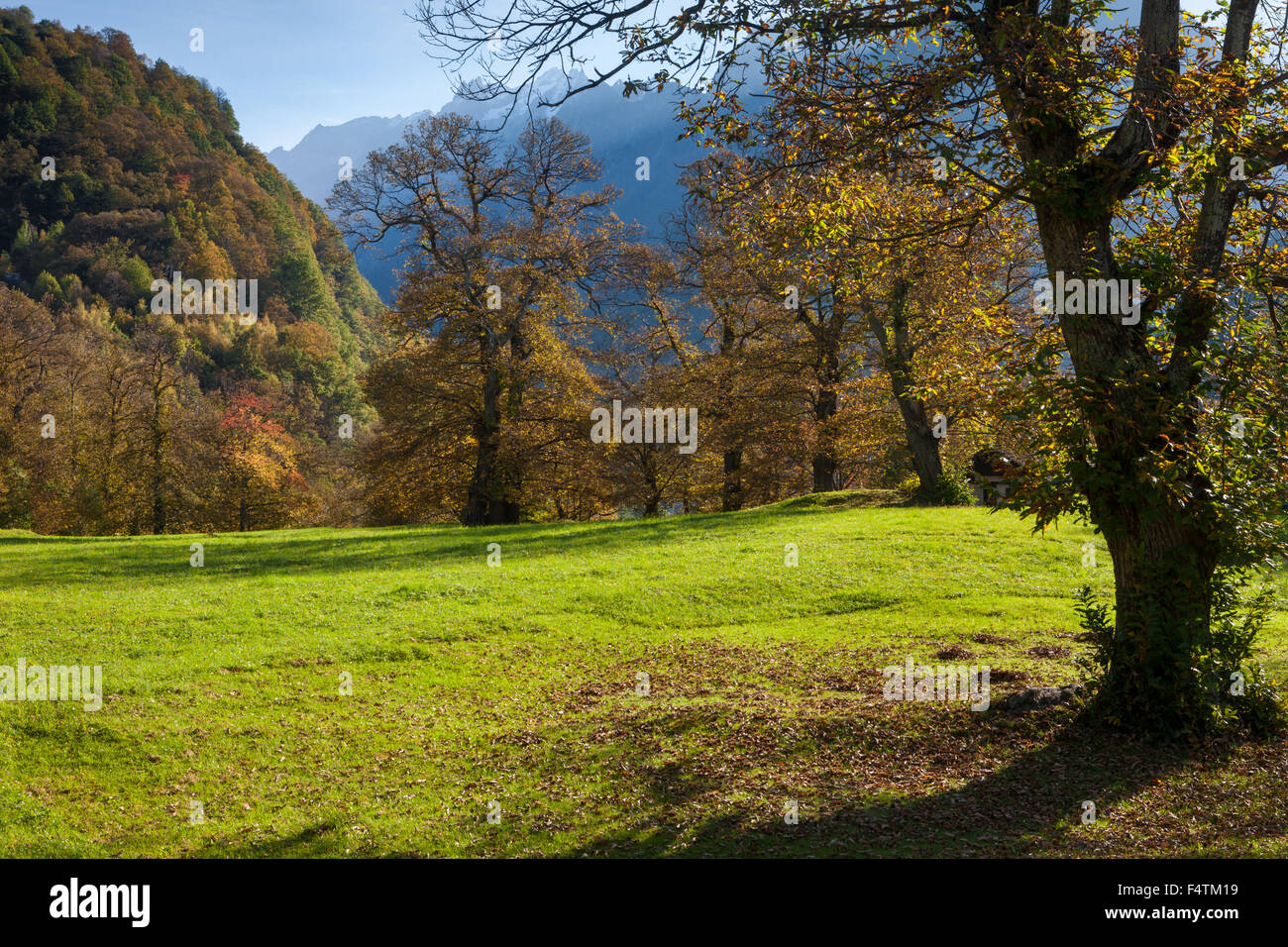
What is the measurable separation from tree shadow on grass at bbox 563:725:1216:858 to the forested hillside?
103 ft

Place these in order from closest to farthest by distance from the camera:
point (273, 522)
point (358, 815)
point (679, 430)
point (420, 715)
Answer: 1. point (358, 815)
2. point (420, 715)
3. point (679, 430)
4. point (273, 522)

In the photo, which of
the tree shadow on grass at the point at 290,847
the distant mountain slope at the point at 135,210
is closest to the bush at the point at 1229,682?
the tree shadow on grass at the point at 290,847

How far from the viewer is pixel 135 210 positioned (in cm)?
9194

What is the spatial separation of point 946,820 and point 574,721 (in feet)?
16.9

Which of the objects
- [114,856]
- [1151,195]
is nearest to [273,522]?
[114,856]

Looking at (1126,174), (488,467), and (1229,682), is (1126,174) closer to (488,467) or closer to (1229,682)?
(1229,682)

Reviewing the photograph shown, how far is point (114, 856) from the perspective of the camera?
7.32 metres

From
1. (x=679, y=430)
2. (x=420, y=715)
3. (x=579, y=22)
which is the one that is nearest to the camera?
(x=579, y=22)

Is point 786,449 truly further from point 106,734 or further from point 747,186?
point 106,734

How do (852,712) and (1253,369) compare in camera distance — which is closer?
(1253,369)

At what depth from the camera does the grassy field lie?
7.39 meters

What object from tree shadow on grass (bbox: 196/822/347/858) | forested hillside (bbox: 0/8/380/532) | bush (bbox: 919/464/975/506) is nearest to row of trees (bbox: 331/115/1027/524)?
bush (bbox: 919/464/975/506)

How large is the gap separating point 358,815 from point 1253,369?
9.95 m

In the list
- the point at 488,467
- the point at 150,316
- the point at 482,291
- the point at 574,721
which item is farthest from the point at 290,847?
the point at 150,316
